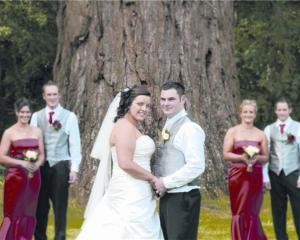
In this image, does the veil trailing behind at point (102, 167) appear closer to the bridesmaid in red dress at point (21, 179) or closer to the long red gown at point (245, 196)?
the bridesmaid in red dress at point (21, 179)

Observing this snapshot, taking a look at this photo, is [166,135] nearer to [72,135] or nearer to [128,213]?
[128,213]

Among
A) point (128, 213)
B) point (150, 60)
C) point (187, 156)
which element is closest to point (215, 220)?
point (150, 60)

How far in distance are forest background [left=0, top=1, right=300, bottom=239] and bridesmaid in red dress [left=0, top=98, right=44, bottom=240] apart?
17155 mm

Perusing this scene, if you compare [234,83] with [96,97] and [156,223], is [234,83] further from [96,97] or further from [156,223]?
[156,223]

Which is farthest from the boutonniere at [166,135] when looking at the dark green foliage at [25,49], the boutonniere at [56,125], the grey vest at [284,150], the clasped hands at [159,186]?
the dark green foliage at [25,49]

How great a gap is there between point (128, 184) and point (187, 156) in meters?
0.70

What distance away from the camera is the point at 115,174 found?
8.65 m

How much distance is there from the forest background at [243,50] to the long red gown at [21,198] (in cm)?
1721

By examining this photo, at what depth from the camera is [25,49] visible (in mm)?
31594

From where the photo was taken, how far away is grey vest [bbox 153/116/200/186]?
8242mm

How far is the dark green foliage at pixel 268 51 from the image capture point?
28406 millimetres

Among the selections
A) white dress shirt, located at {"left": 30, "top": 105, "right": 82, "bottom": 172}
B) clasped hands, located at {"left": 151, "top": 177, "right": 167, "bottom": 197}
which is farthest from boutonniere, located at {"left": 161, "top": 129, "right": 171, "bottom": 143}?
white dress shirt, located at {"left": 30, "top": 105, "right": 82, "bottom": 172}

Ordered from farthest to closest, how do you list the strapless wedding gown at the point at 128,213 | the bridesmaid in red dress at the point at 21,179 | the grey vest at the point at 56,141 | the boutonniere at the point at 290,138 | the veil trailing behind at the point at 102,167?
the boutonniere at the point at 290,138, the grey vest at the point at 56,141, the bridesmaid in red dress at the point at 21,179, the veil trailing behind at the point at 102,167, the strapless wedding gown at the point at 128,213

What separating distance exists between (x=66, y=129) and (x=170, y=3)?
538cm
